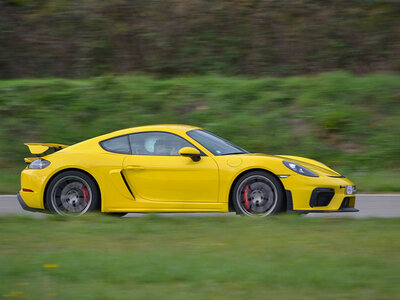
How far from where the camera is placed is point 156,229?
7273 millimetres

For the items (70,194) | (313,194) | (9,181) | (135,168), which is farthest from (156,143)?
(9,181)

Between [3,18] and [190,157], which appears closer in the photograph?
[190,157]

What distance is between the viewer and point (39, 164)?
29.2 ft

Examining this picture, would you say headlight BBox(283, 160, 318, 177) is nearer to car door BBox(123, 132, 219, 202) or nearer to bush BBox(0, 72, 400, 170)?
car door BBox(123, 132, 219, 202)

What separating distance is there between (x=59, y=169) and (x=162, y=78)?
9.84 metres

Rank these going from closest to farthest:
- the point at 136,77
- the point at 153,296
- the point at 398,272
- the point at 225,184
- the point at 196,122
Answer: the point at 153,296
the point at 398,272
the point at 225,184
the point at 196,122
the point at 136,77

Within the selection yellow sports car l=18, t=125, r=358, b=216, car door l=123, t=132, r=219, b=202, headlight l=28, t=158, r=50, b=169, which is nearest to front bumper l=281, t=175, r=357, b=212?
yellow sports car l=18, t=125, r=358, b=216

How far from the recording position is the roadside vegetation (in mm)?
14352

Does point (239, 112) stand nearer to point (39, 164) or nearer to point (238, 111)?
point (238, 111)

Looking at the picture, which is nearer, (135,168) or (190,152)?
(190,152)

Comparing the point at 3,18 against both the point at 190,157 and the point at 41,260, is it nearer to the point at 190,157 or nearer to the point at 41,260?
the point at 190,157

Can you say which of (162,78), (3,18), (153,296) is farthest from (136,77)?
(153,296)

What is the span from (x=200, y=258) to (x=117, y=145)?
3.41 metres

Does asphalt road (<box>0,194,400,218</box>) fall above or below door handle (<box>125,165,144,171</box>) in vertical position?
below
